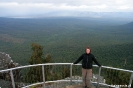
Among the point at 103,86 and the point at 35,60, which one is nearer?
the point at 103,86

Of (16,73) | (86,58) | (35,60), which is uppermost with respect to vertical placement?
(86,58)

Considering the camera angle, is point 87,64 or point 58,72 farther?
point 58,72

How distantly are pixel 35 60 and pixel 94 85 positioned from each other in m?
25.4

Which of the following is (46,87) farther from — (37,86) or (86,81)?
(86,81)

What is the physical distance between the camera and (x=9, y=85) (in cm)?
858

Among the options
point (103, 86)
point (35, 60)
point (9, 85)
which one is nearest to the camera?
point (103, 86)

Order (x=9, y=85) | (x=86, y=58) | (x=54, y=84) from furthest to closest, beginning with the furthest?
(x=9, y=85), (x=54, y=84), (x=86, y=58)

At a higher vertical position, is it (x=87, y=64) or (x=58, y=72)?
(x=87, y=64)

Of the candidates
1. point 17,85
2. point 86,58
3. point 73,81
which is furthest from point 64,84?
point 17,85

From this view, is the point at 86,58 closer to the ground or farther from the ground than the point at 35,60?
farther from the ground

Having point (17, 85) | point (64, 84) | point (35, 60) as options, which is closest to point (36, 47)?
point (35, 60)

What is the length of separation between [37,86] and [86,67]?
227 cm

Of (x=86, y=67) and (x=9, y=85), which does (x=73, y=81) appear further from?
(x=9, y=85)

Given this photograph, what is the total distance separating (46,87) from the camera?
6.91 metres
